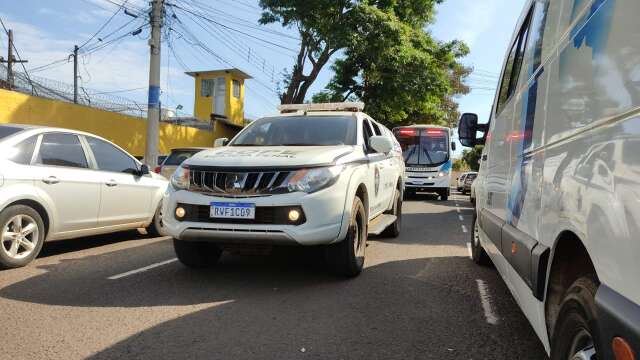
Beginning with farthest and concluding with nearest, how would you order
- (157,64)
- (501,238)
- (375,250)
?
1. (157,64)
2. (375,250)
3. (501,238)

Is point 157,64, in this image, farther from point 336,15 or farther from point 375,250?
point 375,250

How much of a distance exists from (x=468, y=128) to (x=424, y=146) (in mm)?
15254

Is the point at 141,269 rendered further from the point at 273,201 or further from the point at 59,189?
the point at 273,201

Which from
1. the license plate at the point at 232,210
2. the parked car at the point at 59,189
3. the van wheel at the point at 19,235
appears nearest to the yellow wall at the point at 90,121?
the parked car at the point at 59,189

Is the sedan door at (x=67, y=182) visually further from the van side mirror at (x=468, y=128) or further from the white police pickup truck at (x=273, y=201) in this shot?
the van side mirror at (x=468, y=128)

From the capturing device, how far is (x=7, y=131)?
564cm

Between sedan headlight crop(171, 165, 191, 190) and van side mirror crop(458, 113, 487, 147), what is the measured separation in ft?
10.3

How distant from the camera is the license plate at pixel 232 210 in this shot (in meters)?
4.62

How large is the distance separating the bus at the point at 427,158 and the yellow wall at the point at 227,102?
1329 cm

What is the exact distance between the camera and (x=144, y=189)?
7.38 meters

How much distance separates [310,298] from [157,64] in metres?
12.0

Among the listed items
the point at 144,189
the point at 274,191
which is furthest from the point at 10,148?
the point at 274,191

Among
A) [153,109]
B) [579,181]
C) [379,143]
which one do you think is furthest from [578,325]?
[153,109]

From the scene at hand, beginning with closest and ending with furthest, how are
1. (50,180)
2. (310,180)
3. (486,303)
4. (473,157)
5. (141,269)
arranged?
(486,303) < (310,180) < (141,269) < (50,180) < (473,157)
